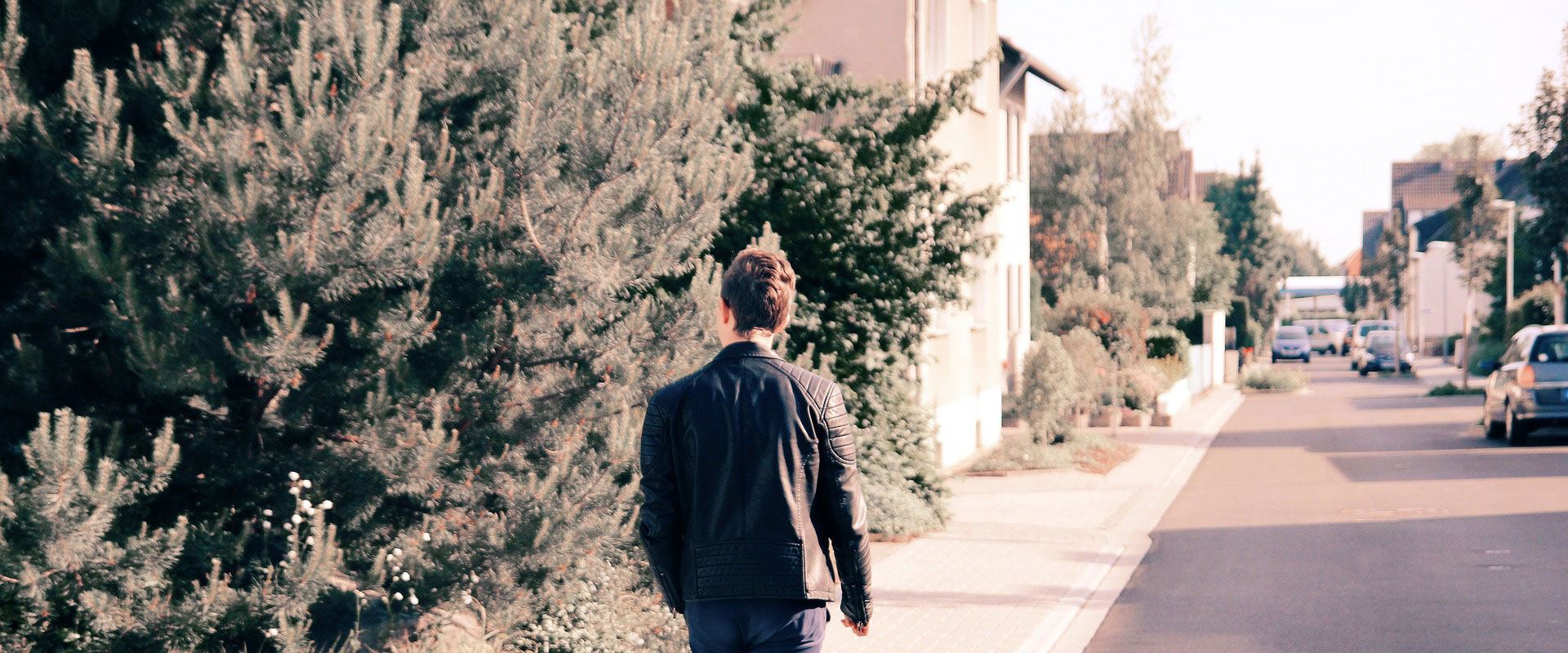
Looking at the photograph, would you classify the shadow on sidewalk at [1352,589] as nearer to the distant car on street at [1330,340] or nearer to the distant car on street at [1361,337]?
the distant car on street at [1361,337]

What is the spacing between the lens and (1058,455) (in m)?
17.4

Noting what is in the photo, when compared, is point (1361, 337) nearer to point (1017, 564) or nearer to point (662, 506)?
point (1017, 564)

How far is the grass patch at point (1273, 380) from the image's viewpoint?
41.1 metres

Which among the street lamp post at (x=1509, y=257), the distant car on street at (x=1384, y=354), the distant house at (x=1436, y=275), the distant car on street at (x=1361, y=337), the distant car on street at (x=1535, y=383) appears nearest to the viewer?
the distant car on street at (x=1535, y=383)

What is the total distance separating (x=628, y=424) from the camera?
5.90 m

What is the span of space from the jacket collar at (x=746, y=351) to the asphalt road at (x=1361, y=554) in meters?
4.64

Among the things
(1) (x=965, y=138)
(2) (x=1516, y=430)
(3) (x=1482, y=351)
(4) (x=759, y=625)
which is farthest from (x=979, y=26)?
(3) (x=1482, y=351)

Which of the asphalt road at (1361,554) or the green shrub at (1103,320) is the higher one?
the green shrub at (1103,320)

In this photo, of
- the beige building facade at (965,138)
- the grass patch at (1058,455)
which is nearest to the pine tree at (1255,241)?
the beige building facade at (965,138)

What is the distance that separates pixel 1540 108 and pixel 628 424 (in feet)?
95.9

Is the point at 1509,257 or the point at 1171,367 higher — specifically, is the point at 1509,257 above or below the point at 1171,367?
above

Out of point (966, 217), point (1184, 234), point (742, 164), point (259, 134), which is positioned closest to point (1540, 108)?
point (1184, 234)

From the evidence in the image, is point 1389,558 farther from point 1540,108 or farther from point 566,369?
point 1540,108

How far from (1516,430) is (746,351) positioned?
19805 millimetres
